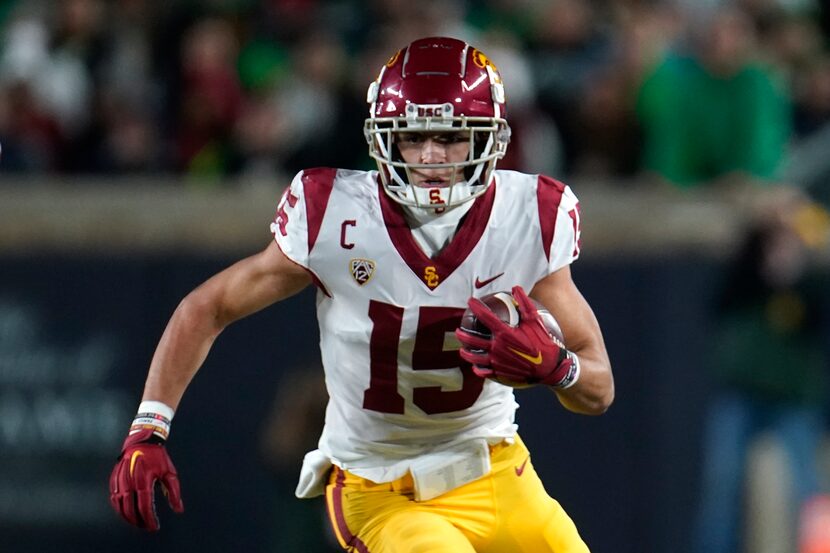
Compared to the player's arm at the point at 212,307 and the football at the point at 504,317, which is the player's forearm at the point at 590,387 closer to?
the football at the point at 504,317

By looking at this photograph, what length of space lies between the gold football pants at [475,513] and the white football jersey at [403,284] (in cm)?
7

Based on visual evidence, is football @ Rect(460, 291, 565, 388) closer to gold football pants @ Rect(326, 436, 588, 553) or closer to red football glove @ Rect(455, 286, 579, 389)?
red football glove @ Rect(455, 286, 579, 389)

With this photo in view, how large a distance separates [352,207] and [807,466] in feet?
12.6

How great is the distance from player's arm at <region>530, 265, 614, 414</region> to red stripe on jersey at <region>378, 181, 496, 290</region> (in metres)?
0.21

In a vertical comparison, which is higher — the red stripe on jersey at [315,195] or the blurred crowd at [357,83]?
the red stripe on jersey at [315,195]

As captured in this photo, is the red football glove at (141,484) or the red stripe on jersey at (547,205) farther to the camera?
the red stripe on jersey at (547,205)

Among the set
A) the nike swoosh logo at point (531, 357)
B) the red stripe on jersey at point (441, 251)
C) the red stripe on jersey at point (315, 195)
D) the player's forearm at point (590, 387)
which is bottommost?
the player's forearm at point (590, 387)

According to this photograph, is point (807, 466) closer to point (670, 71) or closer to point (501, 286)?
point (670, 71)

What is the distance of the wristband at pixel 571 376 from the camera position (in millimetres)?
3842

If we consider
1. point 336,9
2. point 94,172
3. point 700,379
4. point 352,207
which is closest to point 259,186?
point 94,172

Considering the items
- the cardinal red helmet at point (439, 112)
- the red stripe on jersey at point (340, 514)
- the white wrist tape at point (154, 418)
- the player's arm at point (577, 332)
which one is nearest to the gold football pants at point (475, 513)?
the red stripe on jersey at point (340, 514)

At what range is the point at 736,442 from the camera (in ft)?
24.1

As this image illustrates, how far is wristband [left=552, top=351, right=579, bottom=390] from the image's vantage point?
384cm

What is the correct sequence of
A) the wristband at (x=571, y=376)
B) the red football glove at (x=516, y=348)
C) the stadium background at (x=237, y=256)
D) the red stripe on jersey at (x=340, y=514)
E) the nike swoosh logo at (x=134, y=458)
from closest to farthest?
the red football glove at (x=516, y=348) < the wristband at (x=571, y=376) < the nike swoosh logo at (x=134, y=458) < the red stripe on jersey at (x=340, y=514) < the stadium background at (x=237, y=256)
